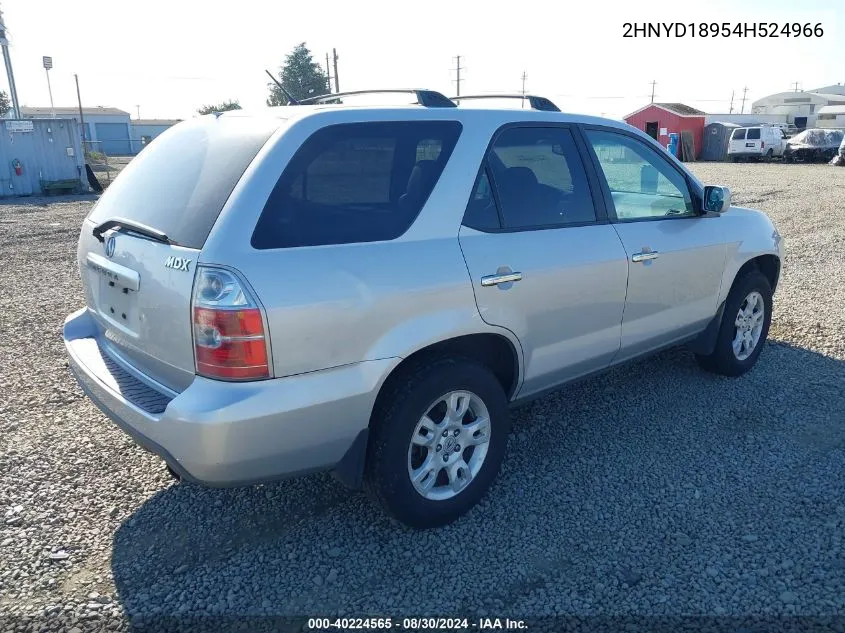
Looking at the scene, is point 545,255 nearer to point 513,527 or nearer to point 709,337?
point 513,527

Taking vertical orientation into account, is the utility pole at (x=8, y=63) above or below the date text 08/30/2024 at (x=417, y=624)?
above

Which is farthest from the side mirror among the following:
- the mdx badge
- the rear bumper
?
the mdx badge

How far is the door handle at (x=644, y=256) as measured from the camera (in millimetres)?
3667

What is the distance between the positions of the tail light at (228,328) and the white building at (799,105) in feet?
175

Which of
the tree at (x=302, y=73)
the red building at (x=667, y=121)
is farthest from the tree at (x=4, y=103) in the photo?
the red building at (x=667, y=121)

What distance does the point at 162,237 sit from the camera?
2.58m

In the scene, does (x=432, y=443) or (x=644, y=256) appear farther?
(x=644, y=256)

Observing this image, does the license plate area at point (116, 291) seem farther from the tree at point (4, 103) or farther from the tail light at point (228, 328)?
the tree at point (4, 103)

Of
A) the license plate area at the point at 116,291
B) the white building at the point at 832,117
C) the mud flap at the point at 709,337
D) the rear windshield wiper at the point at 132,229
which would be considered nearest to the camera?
the rear windshield wiper at the point at 132,229

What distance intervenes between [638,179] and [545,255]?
1438mm

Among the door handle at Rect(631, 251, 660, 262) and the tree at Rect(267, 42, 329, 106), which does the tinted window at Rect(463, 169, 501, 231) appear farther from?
the tree at Rect(267, 42, 329, 106)

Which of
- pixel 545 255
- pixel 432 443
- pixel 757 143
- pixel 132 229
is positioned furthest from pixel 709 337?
pixel 757 143

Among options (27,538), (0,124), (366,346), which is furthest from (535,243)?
(0,124)

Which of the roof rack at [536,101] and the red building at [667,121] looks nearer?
the roof rack at [536,101]
